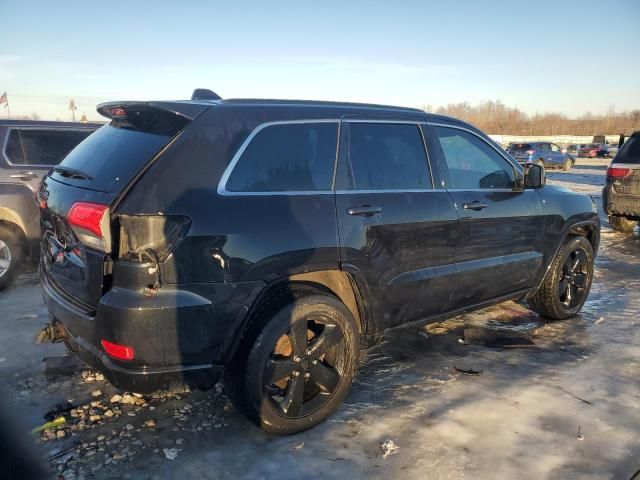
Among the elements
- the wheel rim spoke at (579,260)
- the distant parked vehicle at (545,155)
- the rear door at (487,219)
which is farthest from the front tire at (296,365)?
the distant parked vehicle at (545,155)

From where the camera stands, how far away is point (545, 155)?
30312 mm

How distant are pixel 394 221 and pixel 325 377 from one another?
3.52ft

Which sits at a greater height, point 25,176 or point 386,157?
point 386,157

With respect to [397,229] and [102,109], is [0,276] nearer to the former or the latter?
[102,109]

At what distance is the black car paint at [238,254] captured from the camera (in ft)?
8.28

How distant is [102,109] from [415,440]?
2.77 m

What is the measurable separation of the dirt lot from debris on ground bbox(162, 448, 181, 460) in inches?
0.4

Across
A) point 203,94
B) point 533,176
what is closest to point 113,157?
point 203,94

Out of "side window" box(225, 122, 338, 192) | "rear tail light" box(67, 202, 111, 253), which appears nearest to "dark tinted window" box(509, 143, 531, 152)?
"side window" box(225, 122, 338, 192)

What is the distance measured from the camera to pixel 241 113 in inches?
113

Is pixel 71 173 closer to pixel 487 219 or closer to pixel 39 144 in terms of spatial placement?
pixel 487 219

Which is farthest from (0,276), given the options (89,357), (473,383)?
(473,383)

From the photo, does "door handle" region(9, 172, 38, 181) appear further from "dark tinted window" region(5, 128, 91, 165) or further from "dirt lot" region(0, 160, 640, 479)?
"dirt lot" region(0, 160, 640, 479)

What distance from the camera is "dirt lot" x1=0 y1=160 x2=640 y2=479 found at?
8.82ft
